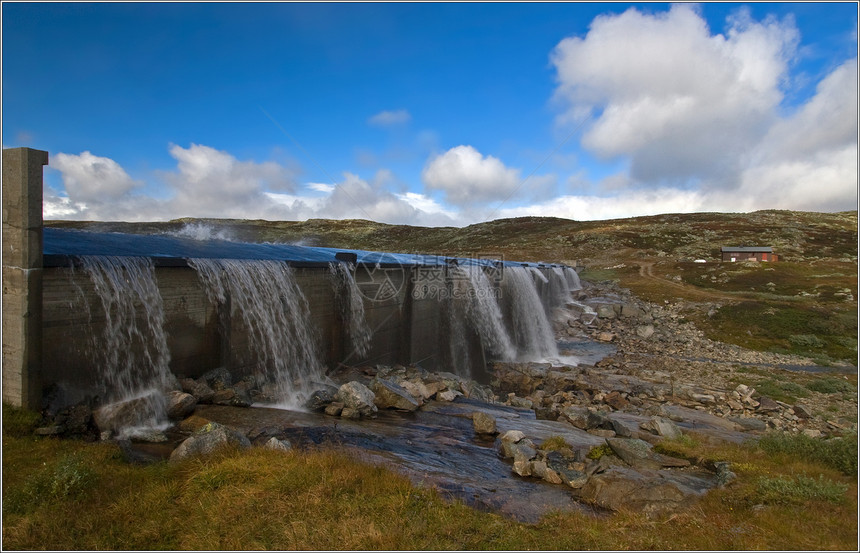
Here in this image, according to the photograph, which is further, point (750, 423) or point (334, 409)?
point (750, 423)

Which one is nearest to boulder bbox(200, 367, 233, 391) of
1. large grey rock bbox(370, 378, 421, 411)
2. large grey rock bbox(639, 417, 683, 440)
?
large grey rock bbox(370, 378, 421, 411)

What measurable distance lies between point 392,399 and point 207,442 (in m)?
5.88

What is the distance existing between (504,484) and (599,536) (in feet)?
9.07

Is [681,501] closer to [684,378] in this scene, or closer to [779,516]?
[779,516]

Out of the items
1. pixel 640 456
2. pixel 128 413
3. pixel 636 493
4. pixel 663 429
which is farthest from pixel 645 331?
pixel 128 413

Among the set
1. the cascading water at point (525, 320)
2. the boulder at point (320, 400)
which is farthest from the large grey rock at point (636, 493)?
the cascading water at point (525, 320)

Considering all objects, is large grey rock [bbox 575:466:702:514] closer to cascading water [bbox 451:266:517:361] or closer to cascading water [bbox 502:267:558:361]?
cascading water [bbox 451:266:517:361]

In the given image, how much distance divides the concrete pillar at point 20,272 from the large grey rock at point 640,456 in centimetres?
1187

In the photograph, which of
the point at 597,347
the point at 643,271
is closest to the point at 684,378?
the point at 597,347

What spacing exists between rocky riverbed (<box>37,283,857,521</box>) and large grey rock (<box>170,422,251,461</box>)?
0.02m

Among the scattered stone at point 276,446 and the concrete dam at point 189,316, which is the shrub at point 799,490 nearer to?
the scattered stone at point 276,446

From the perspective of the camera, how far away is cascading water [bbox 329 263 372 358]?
17203mm

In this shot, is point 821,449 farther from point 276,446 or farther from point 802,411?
point 276,446

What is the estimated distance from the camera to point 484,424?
11273 millimetres
